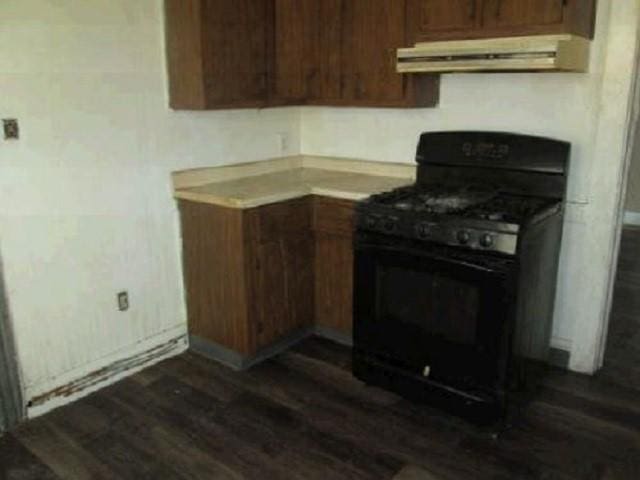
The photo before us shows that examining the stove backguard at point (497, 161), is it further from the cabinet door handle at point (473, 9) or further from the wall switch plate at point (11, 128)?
the wall switch plate at point (11, 128)

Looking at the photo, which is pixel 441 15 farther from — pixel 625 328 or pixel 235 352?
pixel 625 328

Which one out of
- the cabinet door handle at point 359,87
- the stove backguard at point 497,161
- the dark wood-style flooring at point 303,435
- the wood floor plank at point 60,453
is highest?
→ the cabinet door handle at point 359,87

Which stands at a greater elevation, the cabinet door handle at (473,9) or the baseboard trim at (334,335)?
the cabinet door handle at (473,9)

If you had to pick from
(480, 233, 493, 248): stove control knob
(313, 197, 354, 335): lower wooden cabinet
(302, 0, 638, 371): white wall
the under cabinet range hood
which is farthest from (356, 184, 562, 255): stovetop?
the under cabinet range hood

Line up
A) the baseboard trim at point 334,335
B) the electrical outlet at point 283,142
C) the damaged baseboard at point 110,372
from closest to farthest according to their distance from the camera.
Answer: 1. the damaged baseboard at point 110,372
2. the baseboard trim at point 334,335
3. the electrical outlet at point 283,142

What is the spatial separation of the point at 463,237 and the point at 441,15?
116 cm

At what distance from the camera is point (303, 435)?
98.2 inches

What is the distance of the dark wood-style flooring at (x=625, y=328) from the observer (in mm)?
3000

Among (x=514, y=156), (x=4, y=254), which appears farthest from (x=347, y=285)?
(x=4, y=254)

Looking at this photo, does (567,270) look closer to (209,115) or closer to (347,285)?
(347,285)

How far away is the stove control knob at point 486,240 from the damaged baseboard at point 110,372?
1843 millimetres

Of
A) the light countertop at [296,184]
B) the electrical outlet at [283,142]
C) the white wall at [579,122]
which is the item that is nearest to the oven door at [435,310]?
the light countertop at [296,184]

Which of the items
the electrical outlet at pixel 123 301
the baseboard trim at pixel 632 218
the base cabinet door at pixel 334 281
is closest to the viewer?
the electrical outlet at pixel 123 301

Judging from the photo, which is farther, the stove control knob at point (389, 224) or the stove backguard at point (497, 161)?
the stove backguard at point (497, 161)
